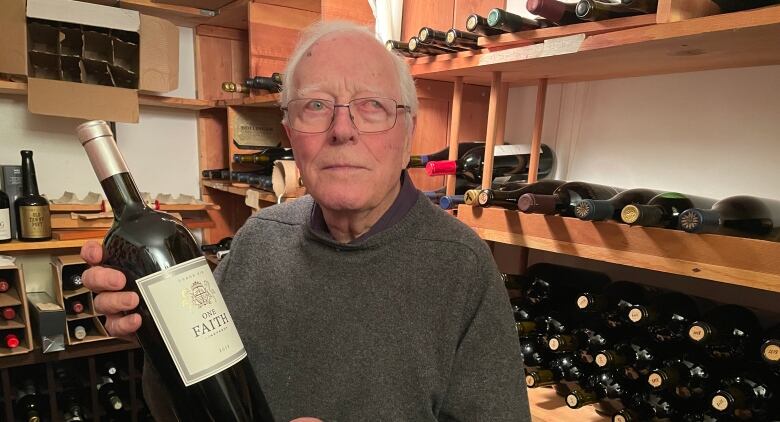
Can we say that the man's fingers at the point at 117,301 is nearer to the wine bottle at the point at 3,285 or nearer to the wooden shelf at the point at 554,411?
the wooden shelf at the point at 554,411

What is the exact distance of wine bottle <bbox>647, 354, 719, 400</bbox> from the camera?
77 cm

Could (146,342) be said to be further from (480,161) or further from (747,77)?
(747,77)

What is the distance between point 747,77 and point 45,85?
1960mm

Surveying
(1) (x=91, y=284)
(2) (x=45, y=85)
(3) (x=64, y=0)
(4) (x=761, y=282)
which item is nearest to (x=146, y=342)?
(1) (x=91, y=284)

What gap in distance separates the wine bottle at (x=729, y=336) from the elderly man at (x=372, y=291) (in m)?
0.31

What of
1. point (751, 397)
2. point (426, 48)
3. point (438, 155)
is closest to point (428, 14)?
point (426, 48)

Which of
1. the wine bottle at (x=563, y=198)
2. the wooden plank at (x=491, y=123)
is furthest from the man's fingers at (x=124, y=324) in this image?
the wooden plank at (x=491, y=123)

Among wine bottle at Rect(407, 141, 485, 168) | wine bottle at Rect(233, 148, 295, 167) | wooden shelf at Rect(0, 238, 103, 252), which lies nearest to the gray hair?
wine bottle at Rect(407, 141, 485, 168)

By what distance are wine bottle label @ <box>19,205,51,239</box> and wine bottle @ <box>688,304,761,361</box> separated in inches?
73.5

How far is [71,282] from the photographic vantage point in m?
1.65

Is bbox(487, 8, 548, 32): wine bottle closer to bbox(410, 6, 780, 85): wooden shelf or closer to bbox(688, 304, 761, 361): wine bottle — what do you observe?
bbox(410, 6, 780, 85): wooden shelf

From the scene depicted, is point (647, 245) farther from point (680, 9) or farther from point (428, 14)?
point (428, 14)

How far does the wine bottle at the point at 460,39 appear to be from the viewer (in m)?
0.97

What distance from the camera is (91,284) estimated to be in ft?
1.78
